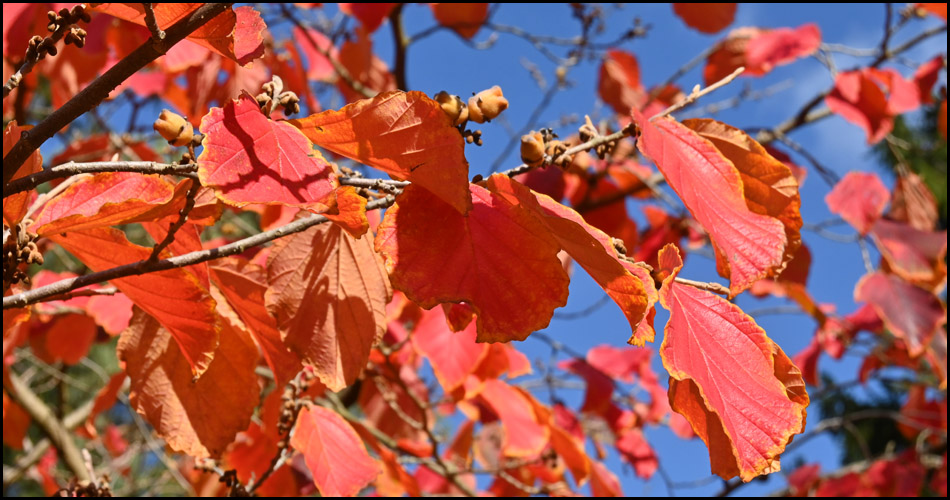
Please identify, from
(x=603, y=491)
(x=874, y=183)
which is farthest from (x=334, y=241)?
(x=874, y=183)

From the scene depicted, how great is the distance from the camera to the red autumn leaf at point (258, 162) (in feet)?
1.43

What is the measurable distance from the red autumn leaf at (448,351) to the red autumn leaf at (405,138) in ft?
2.71

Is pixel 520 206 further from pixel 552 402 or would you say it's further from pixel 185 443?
pixel 552 402

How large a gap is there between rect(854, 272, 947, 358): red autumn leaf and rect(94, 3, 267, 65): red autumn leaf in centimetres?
173

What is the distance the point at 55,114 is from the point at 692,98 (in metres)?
0.50

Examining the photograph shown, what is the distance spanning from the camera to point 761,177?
2.15ft

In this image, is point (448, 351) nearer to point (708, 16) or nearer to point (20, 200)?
point (20, 200)

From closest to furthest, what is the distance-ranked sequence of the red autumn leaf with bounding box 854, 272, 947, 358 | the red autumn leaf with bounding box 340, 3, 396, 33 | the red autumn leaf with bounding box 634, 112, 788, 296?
the red autumn leaf with bounding box 634, 112, 788, 296 → the red autumn leaf with bounding box 854, 272, 947, 358 → the red autumn leaf with bounding box 340, 3, 396, 33

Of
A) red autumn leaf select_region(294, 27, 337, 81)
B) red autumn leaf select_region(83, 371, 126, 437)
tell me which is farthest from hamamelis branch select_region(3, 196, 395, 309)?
red autumn leaf select_region(294, 27, 337, 81)

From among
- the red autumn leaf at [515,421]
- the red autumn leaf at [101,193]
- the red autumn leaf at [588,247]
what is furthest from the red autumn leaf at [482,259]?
the red autumn leaf at [515,421]

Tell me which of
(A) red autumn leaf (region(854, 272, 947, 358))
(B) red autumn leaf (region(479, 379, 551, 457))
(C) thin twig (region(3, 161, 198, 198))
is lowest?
(A) red autumn leaf (region(854, 272, 947, 358))

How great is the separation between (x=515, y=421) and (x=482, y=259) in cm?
113

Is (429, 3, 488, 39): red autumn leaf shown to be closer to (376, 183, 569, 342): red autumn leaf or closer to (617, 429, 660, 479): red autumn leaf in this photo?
(617, 429, 660, 479): red autumn leaf

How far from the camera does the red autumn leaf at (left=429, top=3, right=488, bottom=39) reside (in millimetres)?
2127
